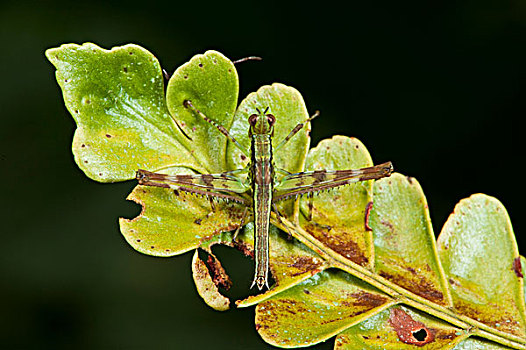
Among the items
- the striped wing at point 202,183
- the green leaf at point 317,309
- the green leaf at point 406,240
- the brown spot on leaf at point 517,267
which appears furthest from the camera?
the brown spot on leaf at point 517,267

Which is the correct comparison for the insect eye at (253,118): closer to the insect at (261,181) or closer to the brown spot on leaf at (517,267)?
the insect at (261,181)

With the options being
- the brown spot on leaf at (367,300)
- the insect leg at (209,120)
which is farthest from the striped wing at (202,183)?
the brown spot on leaf at (367,300)

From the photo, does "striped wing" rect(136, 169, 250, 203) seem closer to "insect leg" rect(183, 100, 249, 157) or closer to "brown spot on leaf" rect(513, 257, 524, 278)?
"insect leg" rect(183, 100, 249, 157)

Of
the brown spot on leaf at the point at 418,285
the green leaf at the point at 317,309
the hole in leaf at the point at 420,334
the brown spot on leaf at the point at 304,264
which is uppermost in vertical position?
the brown spot on leaf at the point at 304,264

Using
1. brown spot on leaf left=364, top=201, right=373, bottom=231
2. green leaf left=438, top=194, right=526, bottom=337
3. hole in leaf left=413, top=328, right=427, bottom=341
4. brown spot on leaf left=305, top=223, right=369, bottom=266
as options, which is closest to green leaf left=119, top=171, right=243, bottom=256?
brown spot on leaf left=305, top=223, right=369, bottom=266

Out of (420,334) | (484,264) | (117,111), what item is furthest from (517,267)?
(117,111)

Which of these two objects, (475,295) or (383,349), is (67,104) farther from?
(475,295)

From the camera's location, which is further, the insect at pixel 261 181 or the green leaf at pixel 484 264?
the green leaf at pixel 484 264

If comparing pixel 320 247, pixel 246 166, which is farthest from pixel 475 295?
pixel 246 166
